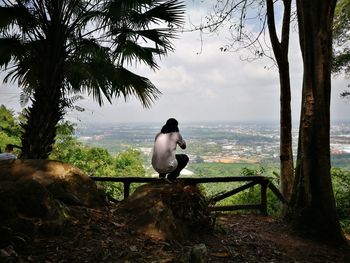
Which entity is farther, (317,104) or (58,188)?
(317,104)

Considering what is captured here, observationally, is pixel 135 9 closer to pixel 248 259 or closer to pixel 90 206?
pixel 90 206

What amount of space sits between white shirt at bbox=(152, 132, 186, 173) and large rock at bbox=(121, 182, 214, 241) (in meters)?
0.47

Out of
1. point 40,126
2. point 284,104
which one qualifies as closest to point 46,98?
point 40,126

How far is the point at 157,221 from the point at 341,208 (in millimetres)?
6401

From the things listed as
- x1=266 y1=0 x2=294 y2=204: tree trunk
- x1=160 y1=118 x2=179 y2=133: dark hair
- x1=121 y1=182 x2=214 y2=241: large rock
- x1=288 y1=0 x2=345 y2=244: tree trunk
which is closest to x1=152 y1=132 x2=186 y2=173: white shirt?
x1=160 y1=118 x2=179 y2=133: dark hair

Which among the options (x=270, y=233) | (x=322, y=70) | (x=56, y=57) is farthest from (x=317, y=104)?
(x=56, y=57)

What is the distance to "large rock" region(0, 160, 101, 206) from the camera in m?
5.33

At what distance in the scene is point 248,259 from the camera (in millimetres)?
4695

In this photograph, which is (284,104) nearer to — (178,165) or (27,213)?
(178,165)

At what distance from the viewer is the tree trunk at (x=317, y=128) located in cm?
630

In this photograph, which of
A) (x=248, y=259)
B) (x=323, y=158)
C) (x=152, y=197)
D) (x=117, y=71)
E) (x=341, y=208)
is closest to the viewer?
(x=248, y=259)

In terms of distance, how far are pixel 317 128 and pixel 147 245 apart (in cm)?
371

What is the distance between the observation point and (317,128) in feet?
20.7

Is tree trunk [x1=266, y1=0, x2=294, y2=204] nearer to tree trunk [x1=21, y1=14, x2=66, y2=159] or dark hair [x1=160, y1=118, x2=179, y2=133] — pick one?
dark hair [x1=160, y1=118, x2=179, y2=133]
